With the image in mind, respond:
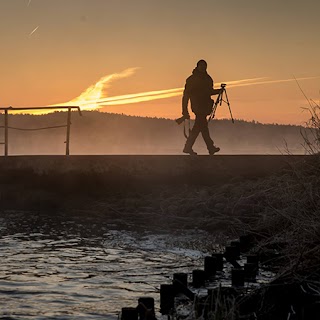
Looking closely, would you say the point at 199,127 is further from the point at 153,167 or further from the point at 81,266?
the point at 81,266

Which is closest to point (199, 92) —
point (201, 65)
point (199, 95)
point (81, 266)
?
point (199, 95)

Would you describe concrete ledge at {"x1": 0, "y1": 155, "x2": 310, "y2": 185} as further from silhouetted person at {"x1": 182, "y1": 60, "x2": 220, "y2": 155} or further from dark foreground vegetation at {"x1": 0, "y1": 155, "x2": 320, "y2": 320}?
silhouetted person at {"x1": 182, "y1": 60, "x2": 220, "y2": 155}

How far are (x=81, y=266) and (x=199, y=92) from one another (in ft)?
30.0

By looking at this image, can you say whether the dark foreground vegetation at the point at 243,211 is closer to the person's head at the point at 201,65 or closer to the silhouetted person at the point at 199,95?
the silhouetted person at the point at 199,95

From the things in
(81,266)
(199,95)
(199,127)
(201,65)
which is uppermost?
(201,65)

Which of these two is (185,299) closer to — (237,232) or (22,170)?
(237,232)

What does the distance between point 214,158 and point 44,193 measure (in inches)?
189

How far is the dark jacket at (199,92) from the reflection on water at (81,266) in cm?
434

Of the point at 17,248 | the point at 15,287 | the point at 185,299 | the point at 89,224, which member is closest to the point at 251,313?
the point at 185,299

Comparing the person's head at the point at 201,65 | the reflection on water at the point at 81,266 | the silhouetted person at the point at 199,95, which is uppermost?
the person's head at the point at 201,65

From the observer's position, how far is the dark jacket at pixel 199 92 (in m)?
19.7

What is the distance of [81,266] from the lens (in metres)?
11.6

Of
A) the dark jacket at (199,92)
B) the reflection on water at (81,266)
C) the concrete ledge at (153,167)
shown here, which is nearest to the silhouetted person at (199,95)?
the dark jacket at (199,92)

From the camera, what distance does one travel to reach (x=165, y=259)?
12.2 m
